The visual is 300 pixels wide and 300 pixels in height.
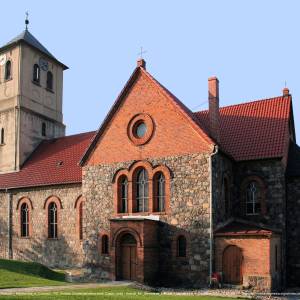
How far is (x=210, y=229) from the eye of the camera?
22953mm

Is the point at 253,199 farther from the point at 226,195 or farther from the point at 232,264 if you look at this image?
the point at 232,264

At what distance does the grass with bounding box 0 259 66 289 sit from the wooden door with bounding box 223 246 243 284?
7.95 meters

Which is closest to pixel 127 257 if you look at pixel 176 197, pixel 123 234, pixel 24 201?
pixel 123 234

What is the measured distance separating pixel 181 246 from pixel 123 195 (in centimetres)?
455

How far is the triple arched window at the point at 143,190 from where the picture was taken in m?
24.9

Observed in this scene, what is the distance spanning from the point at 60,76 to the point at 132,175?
19524mm

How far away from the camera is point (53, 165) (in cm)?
3403

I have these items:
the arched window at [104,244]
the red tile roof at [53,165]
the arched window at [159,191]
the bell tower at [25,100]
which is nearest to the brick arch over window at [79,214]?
the red tile roof at [53,165]

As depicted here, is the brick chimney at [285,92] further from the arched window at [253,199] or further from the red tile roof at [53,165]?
the red tile roof at [53,165]

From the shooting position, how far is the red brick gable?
24328 millimetres

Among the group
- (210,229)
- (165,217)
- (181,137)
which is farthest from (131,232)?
(181,137)

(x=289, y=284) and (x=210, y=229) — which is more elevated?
(x=210, y=229)

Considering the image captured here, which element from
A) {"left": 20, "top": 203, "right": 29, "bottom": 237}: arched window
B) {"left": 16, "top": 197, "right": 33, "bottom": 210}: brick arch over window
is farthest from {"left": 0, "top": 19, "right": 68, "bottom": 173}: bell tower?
{"left": 20, "top": 203, "right": 29, "bottom": 237}: arched window

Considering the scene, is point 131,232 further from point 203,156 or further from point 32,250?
point 32,250
